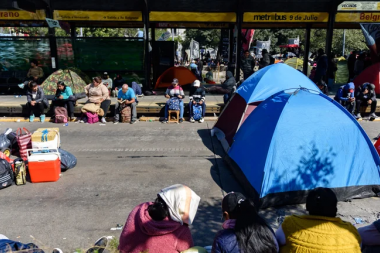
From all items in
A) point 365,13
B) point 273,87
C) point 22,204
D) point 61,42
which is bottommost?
point 22,204

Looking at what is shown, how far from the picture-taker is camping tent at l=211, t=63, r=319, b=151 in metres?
7.98

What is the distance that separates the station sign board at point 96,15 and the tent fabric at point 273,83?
7.29 meters

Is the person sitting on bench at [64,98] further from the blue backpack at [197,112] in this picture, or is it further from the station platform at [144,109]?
the blue backpack at [197,112]

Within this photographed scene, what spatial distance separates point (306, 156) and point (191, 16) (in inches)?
390

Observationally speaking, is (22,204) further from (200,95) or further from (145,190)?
(200,95)

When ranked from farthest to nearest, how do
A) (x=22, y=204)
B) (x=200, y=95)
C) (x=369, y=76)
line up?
(x=369, y=76) < (x=200, y=95) < (x=22, y=204)

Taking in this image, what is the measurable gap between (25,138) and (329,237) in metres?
6.69

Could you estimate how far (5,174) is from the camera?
20.3 feet

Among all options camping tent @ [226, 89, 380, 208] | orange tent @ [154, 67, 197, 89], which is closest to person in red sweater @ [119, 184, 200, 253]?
camping tent @ [226, 89, 380, 208]

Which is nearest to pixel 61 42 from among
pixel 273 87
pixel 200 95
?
pixel 200 95

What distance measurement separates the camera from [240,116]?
8164 millimetres

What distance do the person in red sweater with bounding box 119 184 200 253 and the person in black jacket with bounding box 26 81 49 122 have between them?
9272mm

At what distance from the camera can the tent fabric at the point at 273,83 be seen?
7953 millimetres

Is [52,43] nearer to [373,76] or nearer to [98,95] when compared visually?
[98,95]
